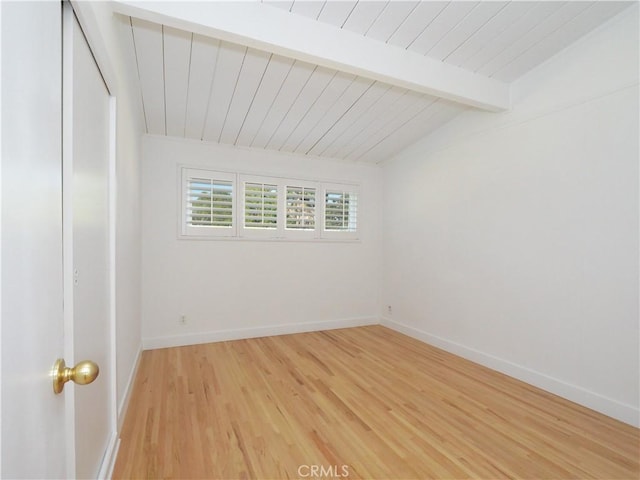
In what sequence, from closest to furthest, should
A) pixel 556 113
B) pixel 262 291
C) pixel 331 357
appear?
pixel 556 113 → pixel 331 357 → pixel 262 291

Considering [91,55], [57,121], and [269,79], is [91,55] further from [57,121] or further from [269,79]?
[269,79]

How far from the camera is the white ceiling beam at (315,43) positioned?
1788 millimetres

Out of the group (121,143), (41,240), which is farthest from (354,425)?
(121,143)

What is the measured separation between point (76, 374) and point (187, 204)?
319 centimetres

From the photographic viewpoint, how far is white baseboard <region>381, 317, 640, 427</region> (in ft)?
7.15

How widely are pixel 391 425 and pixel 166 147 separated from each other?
11.4ft

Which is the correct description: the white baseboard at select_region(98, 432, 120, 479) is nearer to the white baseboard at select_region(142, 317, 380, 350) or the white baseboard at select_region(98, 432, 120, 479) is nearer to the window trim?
the white baseboard at select_region(142, 317, 380, 350)

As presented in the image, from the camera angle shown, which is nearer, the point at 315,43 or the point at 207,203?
the point at 315,43

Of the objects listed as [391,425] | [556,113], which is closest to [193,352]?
[391,425]

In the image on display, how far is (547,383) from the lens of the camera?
2.62 m

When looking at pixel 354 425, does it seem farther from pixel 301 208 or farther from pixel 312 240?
pixel 301 208

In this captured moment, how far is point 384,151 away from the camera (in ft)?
14.1

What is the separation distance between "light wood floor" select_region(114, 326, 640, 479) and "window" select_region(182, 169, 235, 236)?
1424mm

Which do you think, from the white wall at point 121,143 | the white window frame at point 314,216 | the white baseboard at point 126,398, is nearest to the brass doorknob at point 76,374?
the white wall at point 121,143
